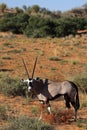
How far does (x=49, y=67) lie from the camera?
79.7 feet

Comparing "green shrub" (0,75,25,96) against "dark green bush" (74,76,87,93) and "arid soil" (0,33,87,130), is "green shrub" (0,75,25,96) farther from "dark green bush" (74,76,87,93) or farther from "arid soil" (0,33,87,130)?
"dark green bush" (74,76,87,93)

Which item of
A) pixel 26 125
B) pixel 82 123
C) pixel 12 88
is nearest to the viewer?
pixel 26 125

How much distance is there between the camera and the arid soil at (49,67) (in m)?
12.0

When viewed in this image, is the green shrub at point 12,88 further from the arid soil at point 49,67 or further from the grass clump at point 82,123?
the grass clump at point 82,123

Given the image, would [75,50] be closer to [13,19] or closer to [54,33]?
[54,33]

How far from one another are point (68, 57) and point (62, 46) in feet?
21.3

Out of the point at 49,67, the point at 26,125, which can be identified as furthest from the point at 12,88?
the point at 49,67

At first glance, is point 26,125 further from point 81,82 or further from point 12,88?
point 81,82

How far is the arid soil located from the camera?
39.4 feet

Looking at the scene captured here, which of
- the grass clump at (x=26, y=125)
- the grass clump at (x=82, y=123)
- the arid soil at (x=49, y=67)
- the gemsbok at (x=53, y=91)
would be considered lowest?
the arid soil at (x=49, y=67)

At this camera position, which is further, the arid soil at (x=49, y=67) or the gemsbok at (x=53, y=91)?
the arid soil at (x=49, y=67)

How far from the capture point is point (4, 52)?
29969 mm

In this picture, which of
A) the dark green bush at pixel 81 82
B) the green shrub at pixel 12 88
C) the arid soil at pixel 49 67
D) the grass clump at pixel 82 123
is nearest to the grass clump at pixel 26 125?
the arid soil at pixel 49 67

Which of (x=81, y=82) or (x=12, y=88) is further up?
(x=12, y=88)
